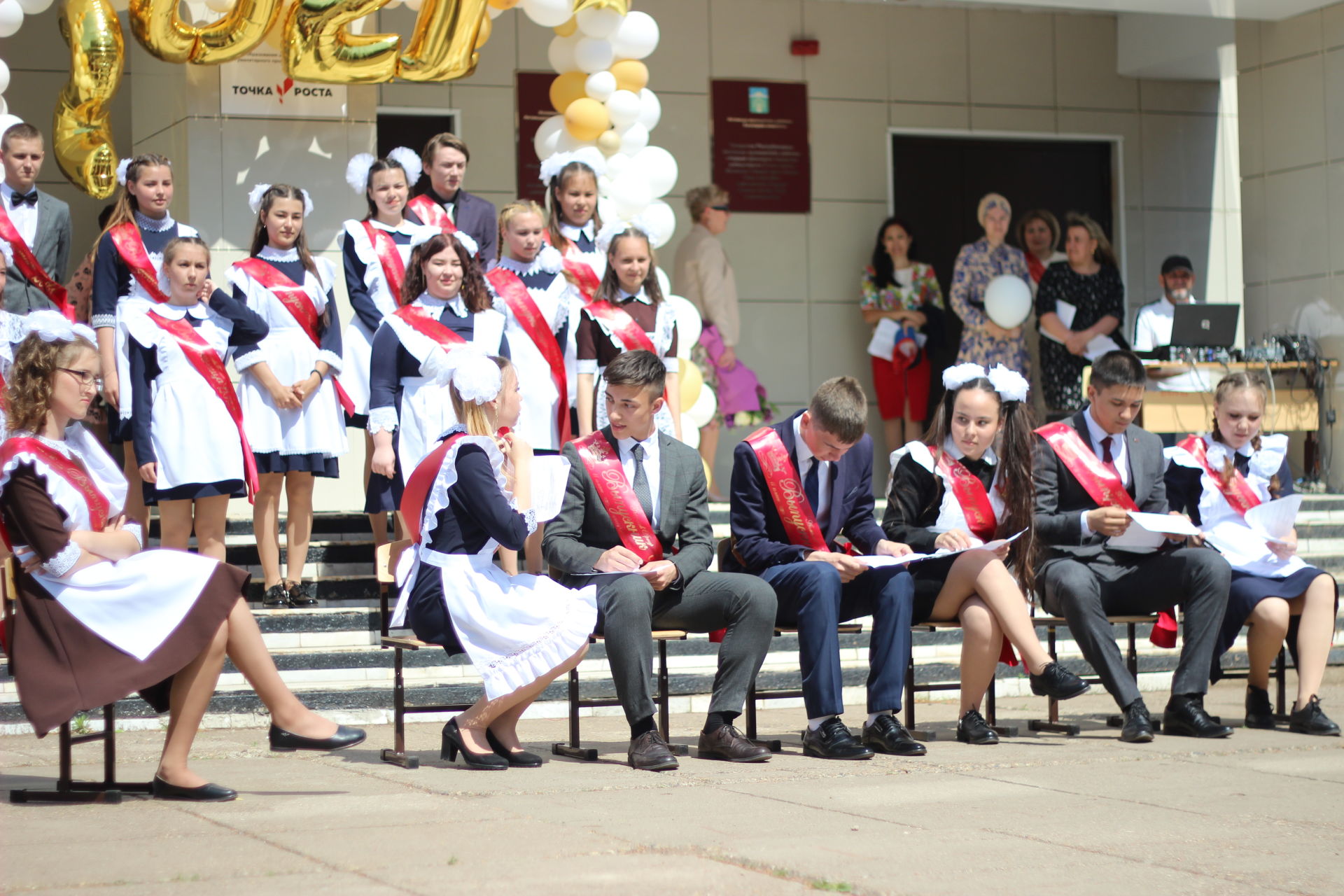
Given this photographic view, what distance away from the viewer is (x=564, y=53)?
8.47 meters

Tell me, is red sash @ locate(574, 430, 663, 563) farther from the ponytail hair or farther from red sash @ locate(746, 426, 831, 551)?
the ponytail hair

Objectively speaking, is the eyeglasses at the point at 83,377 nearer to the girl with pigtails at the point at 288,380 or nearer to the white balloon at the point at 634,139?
the girl with pigtails at the point at 288,380

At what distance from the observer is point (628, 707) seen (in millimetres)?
5004

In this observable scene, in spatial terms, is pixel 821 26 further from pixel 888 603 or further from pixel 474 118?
pixel 888 603

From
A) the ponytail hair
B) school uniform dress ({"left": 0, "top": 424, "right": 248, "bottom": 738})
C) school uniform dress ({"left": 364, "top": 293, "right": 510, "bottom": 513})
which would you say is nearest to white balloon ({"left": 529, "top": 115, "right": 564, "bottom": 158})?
school uniform dress ({"left": 364, "top": 293, "right": 510, "bottom": 513})

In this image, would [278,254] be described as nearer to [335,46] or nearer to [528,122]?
[335,46]

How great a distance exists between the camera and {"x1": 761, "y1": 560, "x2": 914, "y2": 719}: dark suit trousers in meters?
5.21

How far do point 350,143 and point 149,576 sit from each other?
4.62 m

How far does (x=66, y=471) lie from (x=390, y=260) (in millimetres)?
2938

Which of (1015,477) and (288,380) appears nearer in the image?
(1015,477)

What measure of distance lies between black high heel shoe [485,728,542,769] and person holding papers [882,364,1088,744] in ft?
4.72

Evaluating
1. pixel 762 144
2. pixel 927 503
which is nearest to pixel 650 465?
pixel 927 503

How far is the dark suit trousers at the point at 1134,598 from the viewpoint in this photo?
566cm

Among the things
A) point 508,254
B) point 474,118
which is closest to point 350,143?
point 508,254
